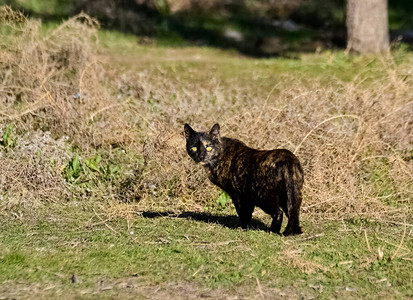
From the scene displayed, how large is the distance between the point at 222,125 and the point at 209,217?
166 centimetres

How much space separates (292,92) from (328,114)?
76 centimetres

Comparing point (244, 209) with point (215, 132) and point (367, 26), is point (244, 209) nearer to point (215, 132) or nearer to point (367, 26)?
point (215, 132)

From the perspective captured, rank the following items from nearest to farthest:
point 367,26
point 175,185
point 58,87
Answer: point 175,185 → point 58,87 → point 367,26

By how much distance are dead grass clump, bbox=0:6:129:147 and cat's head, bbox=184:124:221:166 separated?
2.23 meters

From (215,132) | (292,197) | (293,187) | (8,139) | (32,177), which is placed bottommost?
(32,177)

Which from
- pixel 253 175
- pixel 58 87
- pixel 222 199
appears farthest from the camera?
pixel 58 87

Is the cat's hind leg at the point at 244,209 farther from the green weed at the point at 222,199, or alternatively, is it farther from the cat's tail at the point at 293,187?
the green weed at the point at 222,199

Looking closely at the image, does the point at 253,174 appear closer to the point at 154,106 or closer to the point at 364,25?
the point at 154,106

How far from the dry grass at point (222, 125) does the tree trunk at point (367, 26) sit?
318cm

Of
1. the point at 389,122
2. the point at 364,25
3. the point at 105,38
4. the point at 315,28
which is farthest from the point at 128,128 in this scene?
the point at 315,28

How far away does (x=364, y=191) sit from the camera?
27.2ft

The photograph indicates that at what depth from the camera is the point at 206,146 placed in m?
7.25

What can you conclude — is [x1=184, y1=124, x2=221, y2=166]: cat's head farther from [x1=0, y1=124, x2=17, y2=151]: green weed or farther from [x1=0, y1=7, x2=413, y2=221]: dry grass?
[x1=0, y1=124, x2=17, y2=151]: green weed

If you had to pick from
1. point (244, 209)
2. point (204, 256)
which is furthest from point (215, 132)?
point (204, 256)
